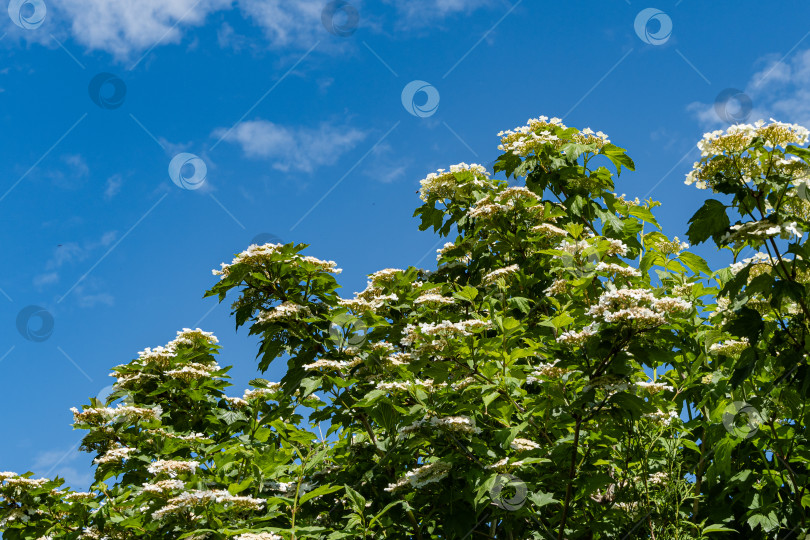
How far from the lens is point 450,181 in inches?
340

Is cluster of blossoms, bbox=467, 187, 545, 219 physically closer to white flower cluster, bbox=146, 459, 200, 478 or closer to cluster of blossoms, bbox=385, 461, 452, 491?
cluster of blossoms, bbox=385, 461, 452, 491

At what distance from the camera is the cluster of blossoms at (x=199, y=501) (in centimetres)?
487

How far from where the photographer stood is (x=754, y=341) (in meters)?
4.74

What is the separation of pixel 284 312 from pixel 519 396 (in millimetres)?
2308

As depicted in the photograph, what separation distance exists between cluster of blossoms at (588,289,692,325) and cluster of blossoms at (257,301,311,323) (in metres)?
2.88

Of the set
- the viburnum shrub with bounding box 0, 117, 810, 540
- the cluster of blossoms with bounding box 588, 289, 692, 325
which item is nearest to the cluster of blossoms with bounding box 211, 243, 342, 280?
the viburnum shrub with bounding box 0, 117, 810, 540

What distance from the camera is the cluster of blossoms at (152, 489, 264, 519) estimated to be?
16.0ft

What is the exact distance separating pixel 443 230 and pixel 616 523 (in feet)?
15.0

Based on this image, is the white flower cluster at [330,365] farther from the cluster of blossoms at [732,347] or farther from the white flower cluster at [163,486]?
the cluster of blossoms at [732,347]

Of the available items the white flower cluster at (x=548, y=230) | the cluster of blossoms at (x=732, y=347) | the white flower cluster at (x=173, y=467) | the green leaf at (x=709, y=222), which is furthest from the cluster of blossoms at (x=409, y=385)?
the cluster of blossoms at (x=732, y=347)

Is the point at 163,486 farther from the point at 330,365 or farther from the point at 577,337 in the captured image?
the point at 577,337

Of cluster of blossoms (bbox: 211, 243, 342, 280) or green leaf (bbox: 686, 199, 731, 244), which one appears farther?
cluster of blossoms (bbox: 211, 243, 342, 280)

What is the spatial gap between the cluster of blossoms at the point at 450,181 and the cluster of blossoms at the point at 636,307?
4.07 metres

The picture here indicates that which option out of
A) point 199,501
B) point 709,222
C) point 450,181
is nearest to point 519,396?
point 709,222
